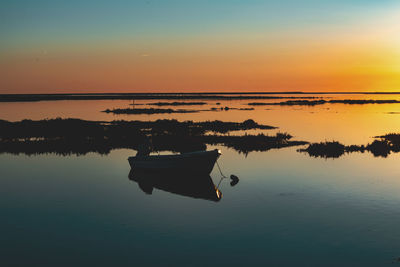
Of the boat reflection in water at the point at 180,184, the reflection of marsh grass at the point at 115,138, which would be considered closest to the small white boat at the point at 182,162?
the boat reflection in water at the point at 180,184

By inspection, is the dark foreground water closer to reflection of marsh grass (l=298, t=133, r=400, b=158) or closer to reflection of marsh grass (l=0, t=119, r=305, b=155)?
reflection of marsh grass (l=298, t=133, r=400, b=158)

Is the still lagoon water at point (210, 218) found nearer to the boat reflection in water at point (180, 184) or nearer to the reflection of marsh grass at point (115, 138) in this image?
the boat reflection in water at point (180, 184)

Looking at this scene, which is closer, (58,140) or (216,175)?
(216,175)

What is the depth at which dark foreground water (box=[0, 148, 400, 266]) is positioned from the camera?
528 inches

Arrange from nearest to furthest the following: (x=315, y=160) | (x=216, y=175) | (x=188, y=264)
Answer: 1. (x=188, y=264)
2. (x=216, y=175)
3. (x=315, y=160)

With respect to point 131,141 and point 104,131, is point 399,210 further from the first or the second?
point 104,131

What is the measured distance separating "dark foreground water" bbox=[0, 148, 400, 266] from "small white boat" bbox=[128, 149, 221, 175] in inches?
44.7

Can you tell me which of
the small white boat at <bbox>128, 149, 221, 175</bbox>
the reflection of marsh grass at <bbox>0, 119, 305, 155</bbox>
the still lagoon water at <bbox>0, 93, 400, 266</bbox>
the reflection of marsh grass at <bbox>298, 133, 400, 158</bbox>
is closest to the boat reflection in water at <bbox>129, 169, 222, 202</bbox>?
the small white boat at <bbox>128, 149, 221, 175</bbox>

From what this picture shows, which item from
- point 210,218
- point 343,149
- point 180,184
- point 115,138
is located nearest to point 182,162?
point 180,184

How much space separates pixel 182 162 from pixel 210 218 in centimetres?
908

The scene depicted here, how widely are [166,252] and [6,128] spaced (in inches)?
1686

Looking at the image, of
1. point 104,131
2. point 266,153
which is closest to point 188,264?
point 266,153

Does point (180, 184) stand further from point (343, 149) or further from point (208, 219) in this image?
point (343, 149)

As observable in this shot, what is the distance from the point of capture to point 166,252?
13750 millimetres
